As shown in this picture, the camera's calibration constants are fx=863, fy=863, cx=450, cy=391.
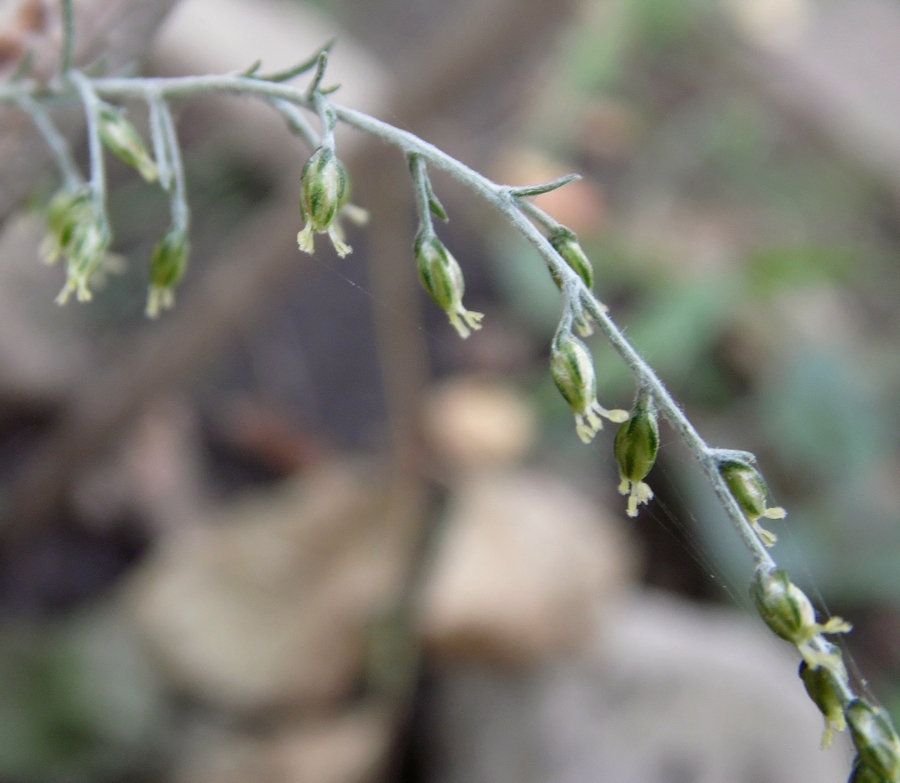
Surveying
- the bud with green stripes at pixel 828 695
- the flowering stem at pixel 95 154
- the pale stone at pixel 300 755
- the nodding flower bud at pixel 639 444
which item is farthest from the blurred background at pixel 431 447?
the bud with green stripes at pixel 828 695

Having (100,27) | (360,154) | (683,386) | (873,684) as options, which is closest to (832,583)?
(873,684)

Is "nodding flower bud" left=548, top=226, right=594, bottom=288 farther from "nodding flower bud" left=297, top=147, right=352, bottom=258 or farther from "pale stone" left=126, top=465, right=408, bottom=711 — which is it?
"pale stone" left=126, top=465, right=408, bottom=711

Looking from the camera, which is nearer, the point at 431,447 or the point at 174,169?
the point at 174,169

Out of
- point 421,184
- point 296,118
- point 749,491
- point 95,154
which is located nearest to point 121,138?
point 95,154

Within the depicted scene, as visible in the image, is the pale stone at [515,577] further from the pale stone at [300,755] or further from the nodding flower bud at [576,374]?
the nodding flower bud at [576,374]

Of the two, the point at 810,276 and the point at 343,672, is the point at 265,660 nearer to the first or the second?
the point at 343,672

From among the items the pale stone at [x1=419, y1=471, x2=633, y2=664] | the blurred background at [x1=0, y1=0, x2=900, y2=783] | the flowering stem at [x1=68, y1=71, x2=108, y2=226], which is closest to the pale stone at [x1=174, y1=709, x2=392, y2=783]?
the blurred background at [x1=0, y1=0, x2=900, y2=783]

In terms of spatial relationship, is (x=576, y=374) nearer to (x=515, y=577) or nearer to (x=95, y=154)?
(x=95, y=154)
